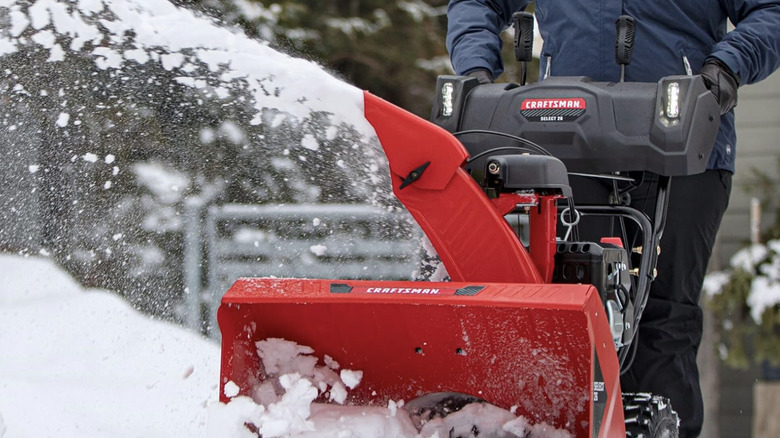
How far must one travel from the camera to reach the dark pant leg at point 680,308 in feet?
9.73

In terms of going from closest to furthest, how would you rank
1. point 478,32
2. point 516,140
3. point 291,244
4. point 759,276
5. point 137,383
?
point 516,140, point 478,32, point 137,383, point 291,244, point 759,276

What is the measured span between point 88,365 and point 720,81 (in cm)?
279

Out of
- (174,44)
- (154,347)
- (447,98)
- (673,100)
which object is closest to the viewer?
(673,100)

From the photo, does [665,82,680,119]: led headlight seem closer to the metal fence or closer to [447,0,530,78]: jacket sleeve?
[447,0,530,78]: jacket sleeve

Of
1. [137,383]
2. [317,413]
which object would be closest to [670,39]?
[317,413]

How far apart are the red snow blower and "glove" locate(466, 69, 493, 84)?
12.2 inches

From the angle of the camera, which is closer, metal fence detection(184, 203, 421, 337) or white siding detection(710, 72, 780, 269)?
metal fence detection(184, 203, 421, 337)

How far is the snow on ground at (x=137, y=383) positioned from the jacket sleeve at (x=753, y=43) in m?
1.18

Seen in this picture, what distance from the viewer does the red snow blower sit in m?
2.23

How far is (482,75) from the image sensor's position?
3.10 meters

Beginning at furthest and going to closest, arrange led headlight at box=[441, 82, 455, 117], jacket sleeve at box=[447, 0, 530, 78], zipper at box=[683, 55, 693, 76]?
1. jacket sleeve at box=[447, 0, 530, 78]
2. led headlight at box=[441, 82, 455, 117]
3. zipper at box=[683, 55, 693, 76]

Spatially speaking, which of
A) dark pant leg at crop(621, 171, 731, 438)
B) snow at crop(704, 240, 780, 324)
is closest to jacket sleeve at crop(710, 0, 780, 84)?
dark pant leg at crop(621, 171, 731, 438)

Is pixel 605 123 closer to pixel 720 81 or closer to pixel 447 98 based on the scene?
pixel 720 81

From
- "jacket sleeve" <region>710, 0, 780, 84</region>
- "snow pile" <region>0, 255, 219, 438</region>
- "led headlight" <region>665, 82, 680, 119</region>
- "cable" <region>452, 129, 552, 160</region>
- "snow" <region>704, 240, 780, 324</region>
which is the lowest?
"snow" <region>704, 240, 780, 324</region>
